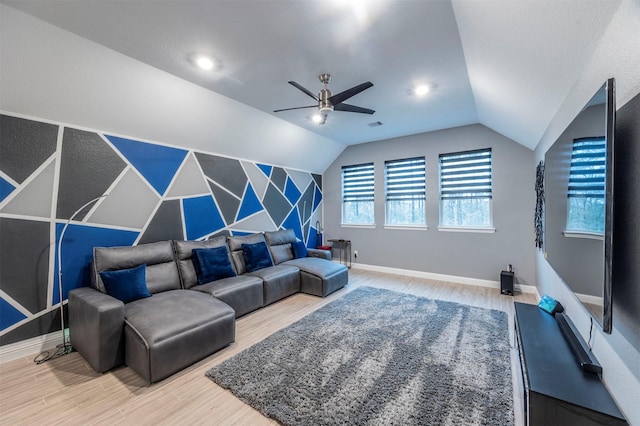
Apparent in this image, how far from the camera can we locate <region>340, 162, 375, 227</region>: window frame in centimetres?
596

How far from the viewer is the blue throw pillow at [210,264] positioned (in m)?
3.53

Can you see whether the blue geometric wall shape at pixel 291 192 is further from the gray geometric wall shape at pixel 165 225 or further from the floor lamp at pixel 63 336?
the floor lamp at pixel 63 336

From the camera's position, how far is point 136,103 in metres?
3.01

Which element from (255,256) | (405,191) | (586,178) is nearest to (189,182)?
(255,256)

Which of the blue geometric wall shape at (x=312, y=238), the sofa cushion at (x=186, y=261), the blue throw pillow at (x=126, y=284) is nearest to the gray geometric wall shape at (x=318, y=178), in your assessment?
the blue geometric wall shape at (x=312, y=238)

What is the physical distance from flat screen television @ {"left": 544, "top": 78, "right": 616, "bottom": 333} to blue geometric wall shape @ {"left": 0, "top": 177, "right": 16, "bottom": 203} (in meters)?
4.46

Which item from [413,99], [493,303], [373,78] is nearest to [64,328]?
[373,78]

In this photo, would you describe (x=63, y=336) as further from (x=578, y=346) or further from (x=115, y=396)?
(x=578, y=346)

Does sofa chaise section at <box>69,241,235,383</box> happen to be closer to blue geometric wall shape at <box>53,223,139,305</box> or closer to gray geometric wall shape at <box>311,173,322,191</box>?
blue geometric wall shape at <box>53,223,139,305</box>

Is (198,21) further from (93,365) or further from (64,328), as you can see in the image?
(64,328)

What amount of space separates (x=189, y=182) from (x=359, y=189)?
367cm

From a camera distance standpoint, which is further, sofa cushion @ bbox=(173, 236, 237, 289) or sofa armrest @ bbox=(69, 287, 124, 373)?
sofa cushion @ bbox=(173, 236, 237, 289)

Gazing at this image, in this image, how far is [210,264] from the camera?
358 cm

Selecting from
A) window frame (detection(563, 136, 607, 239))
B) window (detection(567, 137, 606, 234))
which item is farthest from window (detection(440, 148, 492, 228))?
window (detection(567, 137, 606, 234))
